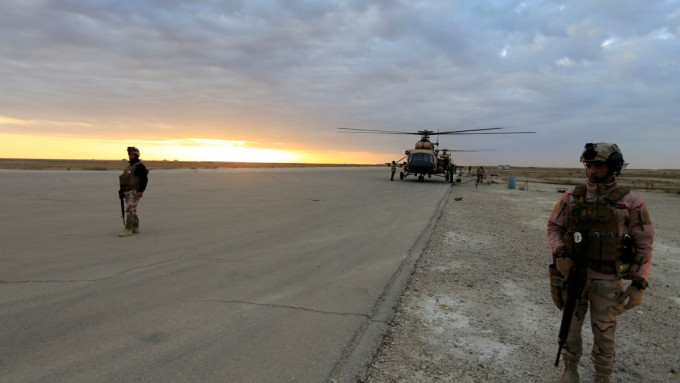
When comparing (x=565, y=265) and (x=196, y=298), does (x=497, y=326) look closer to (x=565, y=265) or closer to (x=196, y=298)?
(x=565, y=265)

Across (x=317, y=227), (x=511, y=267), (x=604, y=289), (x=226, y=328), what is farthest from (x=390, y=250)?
(x=604, y=289)

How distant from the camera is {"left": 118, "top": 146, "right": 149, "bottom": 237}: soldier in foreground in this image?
7.85 meters

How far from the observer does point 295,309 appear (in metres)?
4.13

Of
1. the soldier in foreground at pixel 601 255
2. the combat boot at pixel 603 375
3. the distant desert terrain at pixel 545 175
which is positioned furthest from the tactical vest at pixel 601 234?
the distant desert terrain at pixel 545 175

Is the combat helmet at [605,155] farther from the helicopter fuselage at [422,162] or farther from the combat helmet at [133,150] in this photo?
the helicopter fuselage at [422,162]

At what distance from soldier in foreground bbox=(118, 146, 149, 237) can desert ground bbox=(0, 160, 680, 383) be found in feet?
1.13

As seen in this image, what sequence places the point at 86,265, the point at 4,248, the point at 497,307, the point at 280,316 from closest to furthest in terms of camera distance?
the point at 280,316, the point at 497,307, the point at 86,265, the point at 4,248

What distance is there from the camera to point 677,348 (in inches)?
139

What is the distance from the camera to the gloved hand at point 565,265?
2.81 meters

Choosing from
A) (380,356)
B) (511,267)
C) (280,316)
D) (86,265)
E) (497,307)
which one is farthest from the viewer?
(511,267)

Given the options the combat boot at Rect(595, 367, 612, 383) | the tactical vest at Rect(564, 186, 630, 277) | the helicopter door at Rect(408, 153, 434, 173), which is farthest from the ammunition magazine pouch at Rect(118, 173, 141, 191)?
the helicopter door at Rect(408, 153, 434, 173)

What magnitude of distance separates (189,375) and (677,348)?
178 inches

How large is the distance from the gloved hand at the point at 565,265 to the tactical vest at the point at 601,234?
0.10 m

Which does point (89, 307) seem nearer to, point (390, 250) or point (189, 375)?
point (189, 375)
